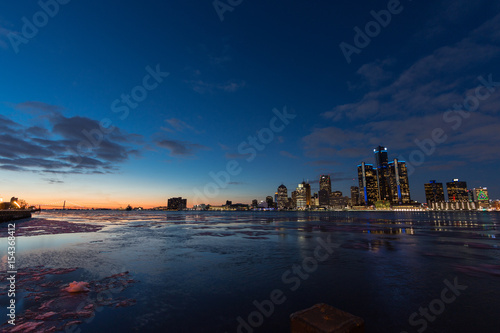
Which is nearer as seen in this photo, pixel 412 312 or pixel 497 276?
pixel 412 312

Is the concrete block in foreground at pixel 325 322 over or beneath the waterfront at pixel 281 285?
over

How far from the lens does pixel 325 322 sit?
3365 millimetres

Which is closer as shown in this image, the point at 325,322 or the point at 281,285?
the point at 325,322

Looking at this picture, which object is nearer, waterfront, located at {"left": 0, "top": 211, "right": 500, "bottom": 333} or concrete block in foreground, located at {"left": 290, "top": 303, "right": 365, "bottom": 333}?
concrete block in foreground, located at {"left": 290, "top": 303, "right": 365, "bottom": 333}

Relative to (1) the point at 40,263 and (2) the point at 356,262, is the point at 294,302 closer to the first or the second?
(2) the point at 356,262

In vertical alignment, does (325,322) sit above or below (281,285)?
above

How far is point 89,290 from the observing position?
368 inches

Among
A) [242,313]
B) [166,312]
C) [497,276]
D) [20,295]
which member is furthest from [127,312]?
[497,276]

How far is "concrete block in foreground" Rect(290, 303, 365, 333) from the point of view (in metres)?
3.26

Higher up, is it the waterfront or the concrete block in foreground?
the concrete block in foreground

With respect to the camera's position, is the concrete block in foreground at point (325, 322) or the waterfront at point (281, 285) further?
the waterfront at point (281, 285)

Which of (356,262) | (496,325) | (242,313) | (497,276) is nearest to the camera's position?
(496,325)

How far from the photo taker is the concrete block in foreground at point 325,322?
3260mm

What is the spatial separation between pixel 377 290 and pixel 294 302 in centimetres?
363
